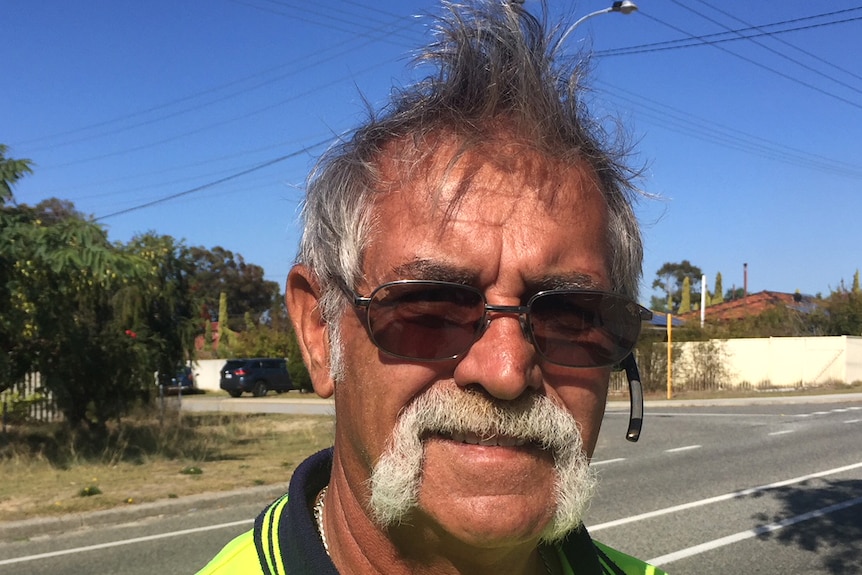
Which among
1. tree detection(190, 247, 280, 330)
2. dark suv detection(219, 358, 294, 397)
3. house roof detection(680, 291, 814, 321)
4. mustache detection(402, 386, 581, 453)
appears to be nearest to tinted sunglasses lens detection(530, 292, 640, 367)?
mustache detection(402, 386, 581, 453)

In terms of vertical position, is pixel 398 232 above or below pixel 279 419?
above

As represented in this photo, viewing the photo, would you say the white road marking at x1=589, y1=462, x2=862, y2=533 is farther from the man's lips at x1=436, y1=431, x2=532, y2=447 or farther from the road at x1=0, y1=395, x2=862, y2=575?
the man's lips at x1=436, y1=431, x2=532, y2=447

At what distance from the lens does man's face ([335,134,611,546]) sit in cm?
130

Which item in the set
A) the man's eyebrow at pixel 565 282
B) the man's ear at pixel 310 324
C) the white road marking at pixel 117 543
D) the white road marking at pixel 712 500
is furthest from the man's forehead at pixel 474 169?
the white road marking at pixel 117 543

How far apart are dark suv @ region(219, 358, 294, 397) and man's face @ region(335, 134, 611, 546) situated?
32372 mm

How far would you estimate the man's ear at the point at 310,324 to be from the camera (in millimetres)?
1573

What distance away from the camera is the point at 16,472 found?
34.3ft

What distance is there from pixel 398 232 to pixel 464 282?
15 cm

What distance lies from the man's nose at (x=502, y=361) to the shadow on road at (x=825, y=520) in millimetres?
5908

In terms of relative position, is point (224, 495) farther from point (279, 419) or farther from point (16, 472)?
point (279, 419)

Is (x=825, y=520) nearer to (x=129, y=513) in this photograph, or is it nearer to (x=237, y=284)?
(x=129, y=513)

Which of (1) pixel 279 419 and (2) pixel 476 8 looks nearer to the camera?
(2) pixel 476 8

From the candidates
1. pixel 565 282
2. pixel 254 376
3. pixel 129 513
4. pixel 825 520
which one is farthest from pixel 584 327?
pixel 254 376

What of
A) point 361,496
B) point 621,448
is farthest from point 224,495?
point 361,496
